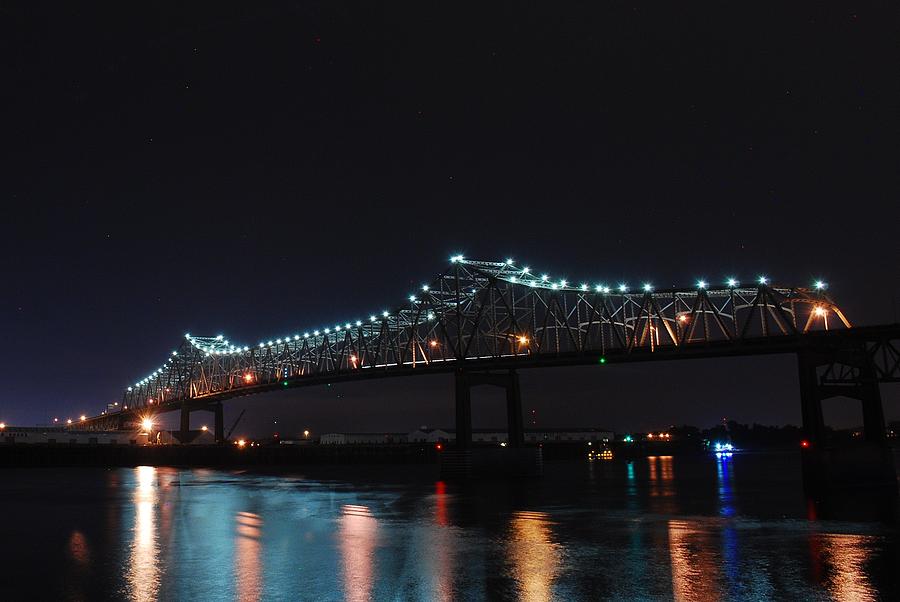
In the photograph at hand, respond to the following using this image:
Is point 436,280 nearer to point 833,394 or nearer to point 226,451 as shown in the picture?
point 833,394

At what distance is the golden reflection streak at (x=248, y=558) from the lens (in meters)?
21.2

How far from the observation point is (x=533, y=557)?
2672 centimetres

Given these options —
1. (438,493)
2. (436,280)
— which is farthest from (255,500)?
(436,280)

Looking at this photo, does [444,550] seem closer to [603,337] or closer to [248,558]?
[248,558]

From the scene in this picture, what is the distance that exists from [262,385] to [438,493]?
3807 inches

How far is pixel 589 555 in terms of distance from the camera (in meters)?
27.1

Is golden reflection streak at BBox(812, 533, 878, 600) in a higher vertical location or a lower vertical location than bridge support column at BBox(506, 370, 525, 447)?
lower

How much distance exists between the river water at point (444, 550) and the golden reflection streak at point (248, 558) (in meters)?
0.10

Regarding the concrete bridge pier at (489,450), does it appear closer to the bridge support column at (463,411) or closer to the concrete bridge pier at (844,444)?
the bridge support column at (463,411)

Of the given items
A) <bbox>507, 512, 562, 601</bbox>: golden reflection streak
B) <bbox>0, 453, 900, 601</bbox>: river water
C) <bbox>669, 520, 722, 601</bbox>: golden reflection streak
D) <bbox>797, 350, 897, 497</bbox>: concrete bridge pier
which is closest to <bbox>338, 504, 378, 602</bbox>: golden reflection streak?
<bbox>0, 453, 900, 601</bbox>: river water

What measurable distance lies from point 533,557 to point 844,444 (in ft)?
173

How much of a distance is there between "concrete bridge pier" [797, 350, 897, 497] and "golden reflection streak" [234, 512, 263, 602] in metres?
45.6

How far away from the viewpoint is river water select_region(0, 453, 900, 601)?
21.3 metres

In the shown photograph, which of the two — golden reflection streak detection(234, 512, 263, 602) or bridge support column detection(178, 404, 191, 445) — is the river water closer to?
golden reflection streak detection(234, 512, 263, 602)
